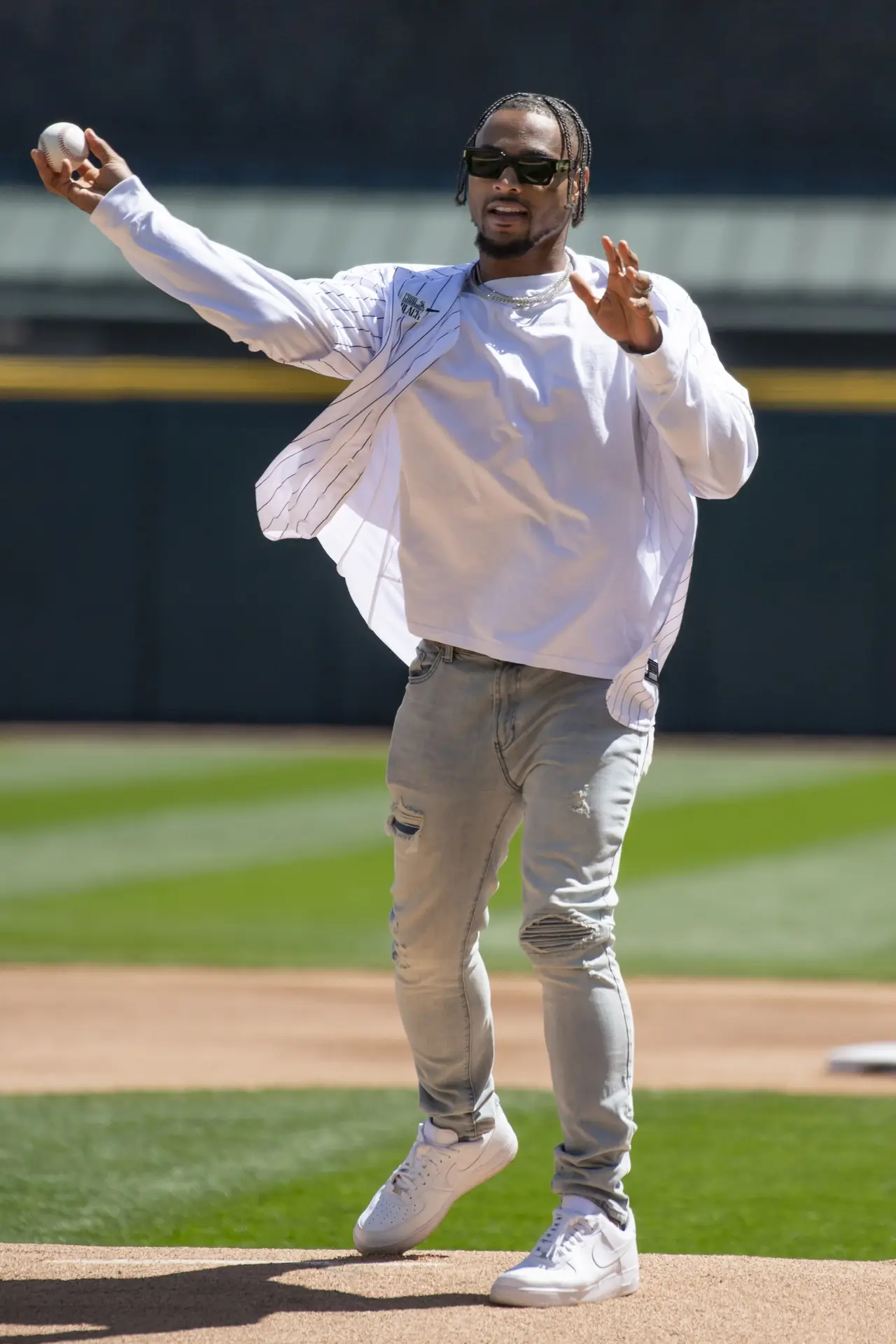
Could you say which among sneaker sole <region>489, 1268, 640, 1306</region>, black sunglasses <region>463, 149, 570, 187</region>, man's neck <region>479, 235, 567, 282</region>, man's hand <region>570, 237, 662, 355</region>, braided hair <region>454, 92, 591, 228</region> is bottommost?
sneaker sole <region>489, 1268, 640, 1306</region>

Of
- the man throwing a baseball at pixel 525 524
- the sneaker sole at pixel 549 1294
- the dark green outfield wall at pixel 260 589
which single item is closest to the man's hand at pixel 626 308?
the man throwing a baseball at pixel 525 524

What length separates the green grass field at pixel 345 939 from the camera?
5262 millimetres

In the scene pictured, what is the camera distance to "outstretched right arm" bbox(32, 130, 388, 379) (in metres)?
3.79

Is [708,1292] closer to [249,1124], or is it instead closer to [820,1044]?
[249,1124]

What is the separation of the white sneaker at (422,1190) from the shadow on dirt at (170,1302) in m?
0.20

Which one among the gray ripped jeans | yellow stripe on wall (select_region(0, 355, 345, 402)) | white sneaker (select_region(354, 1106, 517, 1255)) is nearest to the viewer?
the gray ripped jeans

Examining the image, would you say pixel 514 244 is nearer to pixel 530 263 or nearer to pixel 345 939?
pixel 530 263

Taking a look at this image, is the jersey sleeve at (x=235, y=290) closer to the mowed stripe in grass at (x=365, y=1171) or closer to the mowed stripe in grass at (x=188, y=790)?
the mowed stripe in grass at (x=365, y=1171)

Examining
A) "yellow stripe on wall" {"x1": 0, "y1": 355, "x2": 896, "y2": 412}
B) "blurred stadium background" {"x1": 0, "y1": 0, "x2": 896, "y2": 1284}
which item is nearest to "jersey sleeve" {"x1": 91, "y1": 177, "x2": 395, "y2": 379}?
"blurred stadium background" {"x1": 0, "y1": 0, "x2": 896, "y2": 1284}

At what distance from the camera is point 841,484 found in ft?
64.3

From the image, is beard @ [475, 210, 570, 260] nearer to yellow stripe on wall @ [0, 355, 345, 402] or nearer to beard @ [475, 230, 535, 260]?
beard @ [475, 230, 535, 260]

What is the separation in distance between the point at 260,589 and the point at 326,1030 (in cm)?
1221

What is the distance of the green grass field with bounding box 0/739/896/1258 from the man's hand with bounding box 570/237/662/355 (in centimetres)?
222

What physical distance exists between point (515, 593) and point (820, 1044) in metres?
4.29
